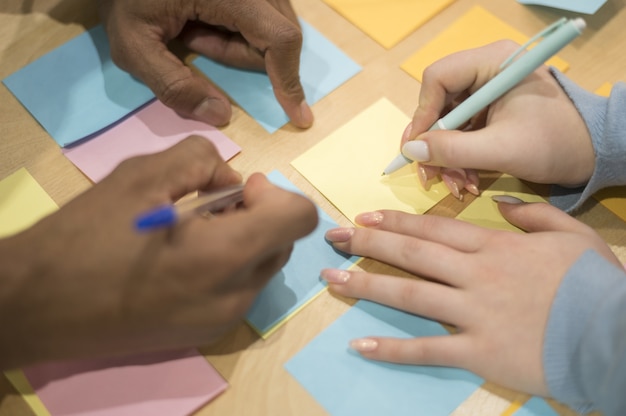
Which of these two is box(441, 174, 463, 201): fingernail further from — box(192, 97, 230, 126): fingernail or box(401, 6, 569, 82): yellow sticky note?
box(192, 97, 230, 126): fingernail

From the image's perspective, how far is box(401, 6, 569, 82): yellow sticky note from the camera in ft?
2.72

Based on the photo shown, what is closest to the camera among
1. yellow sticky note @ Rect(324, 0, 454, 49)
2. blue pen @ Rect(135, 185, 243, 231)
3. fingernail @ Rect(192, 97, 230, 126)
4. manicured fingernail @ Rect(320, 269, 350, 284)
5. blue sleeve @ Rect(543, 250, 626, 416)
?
blue pen @ Rect(135, 185, 243, 231)

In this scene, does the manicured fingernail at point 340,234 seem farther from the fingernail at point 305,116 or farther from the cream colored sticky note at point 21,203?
the cream colored sticky note at point 21,203

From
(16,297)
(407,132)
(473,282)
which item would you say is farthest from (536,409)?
(16,297)

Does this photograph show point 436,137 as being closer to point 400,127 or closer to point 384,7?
point 400,127

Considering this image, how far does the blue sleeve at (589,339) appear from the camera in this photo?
54 cm

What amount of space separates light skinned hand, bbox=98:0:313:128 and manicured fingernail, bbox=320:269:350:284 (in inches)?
8.5

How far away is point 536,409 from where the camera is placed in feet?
1.98

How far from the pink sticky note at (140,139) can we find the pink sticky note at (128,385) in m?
0.24

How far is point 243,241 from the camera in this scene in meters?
0.46

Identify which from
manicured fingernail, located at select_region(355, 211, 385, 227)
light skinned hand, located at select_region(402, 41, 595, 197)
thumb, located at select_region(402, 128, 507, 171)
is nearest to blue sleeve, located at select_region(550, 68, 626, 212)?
light skinned hand, located at select_region(402, 41, 595, 197)

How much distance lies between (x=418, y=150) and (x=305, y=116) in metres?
0.17

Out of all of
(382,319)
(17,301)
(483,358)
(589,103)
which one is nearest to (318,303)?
(382,319)

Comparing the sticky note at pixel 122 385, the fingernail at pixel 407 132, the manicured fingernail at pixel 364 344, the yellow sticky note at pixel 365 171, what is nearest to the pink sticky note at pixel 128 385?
the sticky note at pixel 122 385
